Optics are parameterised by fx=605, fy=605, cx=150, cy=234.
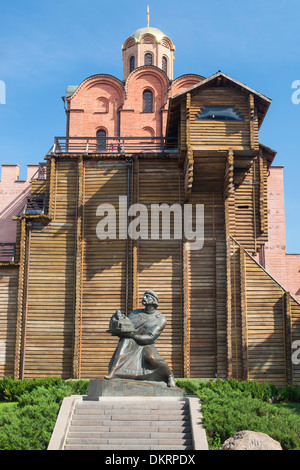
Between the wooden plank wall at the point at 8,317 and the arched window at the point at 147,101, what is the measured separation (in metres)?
15.0

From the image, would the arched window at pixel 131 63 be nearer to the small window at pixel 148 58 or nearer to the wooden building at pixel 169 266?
the small window at pixel 148 58

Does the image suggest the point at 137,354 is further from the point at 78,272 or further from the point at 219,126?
the point at 219,126

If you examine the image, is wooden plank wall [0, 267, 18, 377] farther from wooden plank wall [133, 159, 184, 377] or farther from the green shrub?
the green shrub

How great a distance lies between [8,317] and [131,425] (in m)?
12.6

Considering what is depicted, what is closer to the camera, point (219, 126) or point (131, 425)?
point (131, 425)

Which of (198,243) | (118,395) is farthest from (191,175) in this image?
(118,395)

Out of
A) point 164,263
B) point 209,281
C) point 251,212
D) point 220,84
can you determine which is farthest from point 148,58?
point 209,281

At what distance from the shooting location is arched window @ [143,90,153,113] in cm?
3634

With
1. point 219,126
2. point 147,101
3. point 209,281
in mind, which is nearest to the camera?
point 209,281

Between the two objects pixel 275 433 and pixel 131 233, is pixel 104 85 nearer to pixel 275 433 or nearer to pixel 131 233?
pixel 131 233

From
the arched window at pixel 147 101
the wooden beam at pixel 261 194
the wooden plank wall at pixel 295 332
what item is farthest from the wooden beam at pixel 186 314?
the arched window at pixel 147 101

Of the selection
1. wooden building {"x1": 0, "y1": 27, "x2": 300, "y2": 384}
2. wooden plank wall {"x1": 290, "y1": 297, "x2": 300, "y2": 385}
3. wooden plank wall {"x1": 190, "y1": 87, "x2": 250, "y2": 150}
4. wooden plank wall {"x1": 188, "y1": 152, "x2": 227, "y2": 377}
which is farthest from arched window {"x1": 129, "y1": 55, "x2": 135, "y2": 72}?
wooden plank wall {"x1": 290, "y1": 297, "x2": 300, "y2": 385}

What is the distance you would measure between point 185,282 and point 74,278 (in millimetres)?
4636

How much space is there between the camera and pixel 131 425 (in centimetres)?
1393
